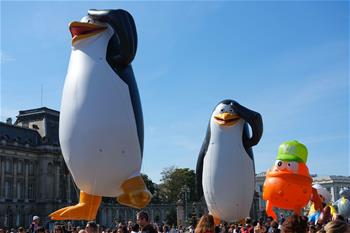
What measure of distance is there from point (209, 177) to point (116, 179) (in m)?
5.70

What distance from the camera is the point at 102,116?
10.9 m

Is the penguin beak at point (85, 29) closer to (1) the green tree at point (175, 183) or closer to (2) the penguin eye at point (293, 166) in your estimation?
(2) the penguin eye at point (293, 166)

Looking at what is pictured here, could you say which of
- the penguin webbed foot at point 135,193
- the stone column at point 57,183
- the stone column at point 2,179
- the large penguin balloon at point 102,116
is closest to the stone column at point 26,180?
the stone column at point 2,179

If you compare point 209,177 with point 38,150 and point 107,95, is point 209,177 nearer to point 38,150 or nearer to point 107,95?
point 107,95

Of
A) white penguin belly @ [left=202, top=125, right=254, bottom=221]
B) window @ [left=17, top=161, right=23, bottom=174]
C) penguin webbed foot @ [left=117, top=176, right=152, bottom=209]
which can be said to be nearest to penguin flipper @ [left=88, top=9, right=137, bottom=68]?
Answer: penguin webbed foot @ [left=117, top=176, right=152, bottom=209]

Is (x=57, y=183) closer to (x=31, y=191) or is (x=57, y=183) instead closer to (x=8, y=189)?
(x=31, y=191)

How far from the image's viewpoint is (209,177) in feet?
52.9

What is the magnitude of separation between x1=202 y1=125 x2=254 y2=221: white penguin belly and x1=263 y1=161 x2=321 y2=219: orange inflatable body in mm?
2446

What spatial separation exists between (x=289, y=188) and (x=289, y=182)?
23cm

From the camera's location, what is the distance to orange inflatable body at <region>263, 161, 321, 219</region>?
59.0 ft

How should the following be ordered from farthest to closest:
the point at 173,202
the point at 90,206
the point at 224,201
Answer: the point at 173,202, the point at 224,201, the point at 90,206

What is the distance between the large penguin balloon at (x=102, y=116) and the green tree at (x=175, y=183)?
228ft

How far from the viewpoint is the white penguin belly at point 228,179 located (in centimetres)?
1560

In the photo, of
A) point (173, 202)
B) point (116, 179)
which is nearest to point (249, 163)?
point (116, 179)
